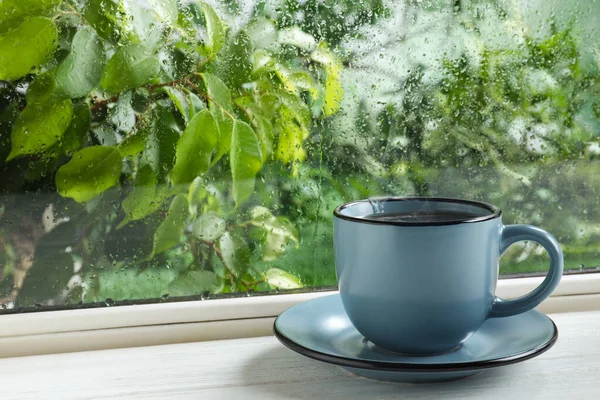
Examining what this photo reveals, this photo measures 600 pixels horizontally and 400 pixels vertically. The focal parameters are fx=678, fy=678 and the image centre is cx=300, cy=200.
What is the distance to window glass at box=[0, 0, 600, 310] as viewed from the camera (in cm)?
62

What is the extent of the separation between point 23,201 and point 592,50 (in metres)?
0.59

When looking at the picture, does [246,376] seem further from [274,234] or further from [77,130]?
[77,130]

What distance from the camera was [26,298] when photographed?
63 cm

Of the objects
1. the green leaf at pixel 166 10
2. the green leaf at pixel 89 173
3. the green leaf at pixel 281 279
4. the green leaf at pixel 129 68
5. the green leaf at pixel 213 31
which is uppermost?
the green leaf at pixel 166 10

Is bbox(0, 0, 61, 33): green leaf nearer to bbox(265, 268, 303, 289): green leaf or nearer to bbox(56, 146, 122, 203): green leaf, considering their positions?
bbox(56, 146, 122, 203): green leaf

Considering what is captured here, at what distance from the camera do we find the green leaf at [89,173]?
0.63 m

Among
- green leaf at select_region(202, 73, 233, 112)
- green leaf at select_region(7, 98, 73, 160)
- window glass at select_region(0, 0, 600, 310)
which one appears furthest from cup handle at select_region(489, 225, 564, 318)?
green leaf at select_region(7, 98, 73, 160)

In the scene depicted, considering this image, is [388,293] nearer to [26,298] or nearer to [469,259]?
[469,259]

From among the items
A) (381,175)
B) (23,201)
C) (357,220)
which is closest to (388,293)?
(357,220)

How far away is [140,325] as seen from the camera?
627 millimetres

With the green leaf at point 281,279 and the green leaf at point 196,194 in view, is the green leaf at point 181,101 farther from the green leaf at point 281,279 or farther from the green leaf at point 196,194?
the green leaf at point 281,279

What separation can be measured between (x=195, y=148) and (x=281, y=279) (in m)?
0.16

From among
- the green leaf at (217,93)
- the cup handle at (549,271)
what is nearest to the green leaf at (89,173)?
the green leaf at (217,93)

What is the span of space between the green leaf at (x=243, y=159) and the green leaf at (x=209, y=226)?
26 mm
